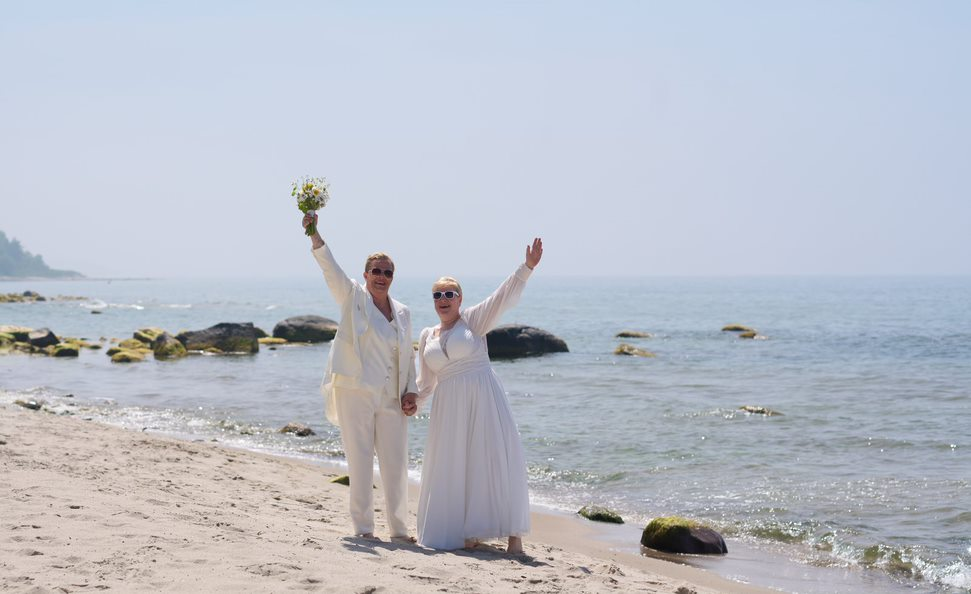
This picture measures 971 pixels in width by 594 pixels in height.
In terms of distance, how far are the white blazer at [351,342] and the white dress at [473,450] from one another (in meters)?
0.25

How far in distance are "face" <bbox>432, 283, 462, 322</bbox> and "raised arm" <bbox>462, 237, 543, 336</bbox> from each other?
0.40 feet

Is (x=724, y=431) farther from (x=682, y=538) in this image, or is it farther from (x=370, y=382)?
(x=370, y=382)

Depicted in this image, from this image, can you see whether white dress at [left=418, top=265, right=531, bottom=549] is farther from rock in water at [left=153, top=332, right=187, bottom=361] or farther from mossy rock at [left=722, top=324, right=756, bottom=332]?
mossy rock at [left=722, top=324, right=756, bottom=332]

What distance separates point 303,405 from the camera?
20.1 meters

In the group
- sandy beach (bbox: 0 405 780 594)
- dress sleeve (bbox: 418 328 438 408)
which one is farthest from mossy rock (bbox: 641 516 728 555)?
dress sleeve (bbox: 418 328 438 408)

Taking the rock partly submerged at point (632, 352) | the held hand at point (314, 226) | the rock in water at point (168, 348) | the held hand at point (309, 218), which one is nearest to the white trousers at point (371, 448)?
the held hand at point (314, 226)

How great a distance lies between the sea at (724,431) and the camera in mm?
9859

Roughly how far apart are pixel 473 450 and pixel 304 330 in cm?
3232

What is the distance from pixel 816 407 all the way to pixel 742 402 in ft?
5.09

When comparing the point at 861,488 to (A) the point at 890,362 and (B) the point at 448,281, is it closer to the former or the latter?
(B) the point at 448,281

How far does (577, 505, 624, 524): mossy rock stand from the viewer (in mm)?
10648

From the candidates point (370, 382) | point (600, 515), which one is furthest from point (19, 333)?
point (370, 382)

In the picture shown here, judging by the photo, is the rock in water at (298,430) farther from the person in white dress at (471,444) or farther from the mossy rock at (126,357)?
the mossy rock at (126,357)

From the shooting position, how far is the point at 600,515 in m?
10.7
